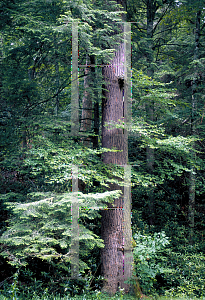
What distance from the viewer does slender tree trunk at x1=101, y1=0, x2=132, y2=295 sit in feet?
16.8

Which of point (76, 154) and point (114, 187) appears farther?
point (114, 187)

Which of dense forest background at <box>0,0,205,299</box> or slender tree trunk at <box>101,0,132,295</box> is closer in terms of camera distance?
dense forest background at <box>0,0,205,299</box>

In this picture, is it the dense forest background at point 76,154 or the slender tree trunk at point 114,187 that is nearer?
the dense forest background at point 76,154

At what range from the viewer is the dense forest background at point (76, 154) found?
13.1 ft

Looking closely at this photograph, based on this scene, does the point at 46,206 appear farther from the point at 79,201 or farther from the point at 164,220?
the point at 164,220

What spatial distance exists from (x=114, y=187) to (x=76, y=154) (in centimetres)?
132

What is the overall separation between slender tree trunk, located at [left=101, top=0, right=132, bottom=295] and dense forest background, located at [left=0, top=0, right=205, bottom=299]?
0.22 metres

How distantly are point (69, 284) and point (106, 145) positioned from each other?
3.10 meters

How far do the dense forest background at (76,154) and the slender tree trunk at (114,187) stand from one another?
221 mm

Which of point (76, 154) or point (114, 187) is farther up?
point (76, 154)

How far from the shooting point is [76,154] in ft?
14.9

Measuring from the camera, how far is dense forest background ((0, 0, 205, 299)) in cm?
400

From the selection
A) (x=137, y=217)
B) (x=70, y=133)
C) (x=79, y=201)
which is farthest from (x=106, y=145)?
(x=137, y=217)

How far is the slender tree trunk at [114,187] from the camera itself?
5109mm
